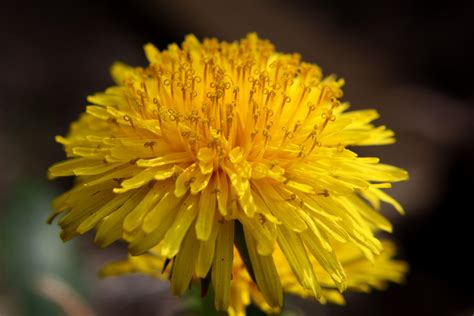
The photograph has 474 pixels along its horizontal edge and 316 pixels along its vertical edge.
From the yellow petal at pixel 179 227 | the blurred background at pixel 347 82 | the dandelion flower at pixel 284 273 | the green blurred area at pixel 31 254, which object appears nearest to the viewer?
the yellow petal at pixel 179 227

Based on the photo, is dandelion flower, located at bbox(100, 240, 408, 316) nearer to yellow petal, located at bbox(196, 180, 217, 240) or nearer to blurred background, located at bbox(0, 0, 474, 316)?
yellow petal, located at bbox(196, 180, 217, 240)

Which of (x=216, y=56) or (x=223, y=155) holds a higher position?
(x=216, y=56)

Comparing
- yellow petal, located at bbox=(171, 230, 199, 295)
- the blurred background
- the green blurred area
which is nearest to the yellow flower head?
yellow petal, located at bbox=(171, 230, 199, 295)

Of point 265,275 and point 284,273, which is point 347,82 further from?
point 265,275

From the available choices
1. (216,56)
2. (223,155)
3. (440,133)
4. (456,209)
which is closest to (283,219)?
(223,155)

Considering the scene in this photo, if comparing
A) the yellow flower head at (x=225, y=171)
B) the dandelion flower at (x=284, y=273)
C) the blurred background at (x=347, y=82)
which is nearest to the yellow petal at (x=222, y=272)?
the yellow flower head at (x=225, y=171)

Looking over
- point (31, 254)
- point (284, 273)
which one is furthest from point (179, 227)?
point (31, 254)

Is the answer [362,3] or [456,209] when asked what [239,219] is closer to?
[456,209]

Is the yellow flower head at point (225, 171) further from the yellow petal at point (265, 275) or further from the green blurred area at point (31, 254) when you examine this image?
the green blurred area at point (31, 254)
